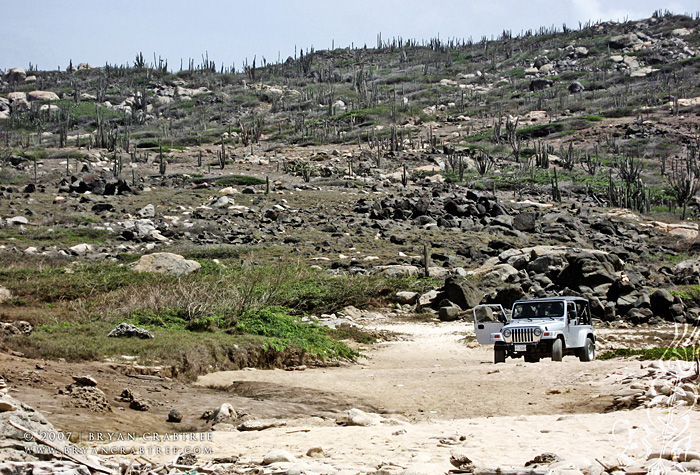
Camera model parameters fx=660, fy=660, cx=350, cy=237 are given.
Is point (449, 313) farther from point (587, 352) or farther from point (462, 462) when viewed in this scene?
point (462, 462)

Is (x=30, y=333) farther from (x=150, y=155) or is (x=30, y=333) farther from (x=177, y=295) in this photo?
(x=150, y=155)

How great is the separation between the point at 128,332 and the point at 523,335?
5.96 meters

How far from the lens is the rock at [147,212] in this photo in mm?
29620

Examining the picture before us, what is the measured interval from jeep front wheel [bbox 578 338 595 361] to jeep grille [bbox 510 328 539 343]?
130 cm

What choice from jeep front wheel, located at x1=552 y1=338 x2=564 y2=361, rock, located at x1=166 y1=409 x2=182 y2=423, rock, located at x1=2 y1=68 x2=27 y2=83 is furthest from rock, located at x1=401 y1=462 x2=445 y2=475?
rock, located at x1=2 y1=68 x2=27 y2=83

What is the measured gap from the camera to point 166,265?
18.4 metres

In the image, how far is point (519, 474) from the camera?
456 cm

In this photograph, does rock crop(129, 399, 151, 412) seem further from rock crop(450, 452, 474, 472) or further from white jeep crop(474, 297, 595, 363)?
white jeep crop(474, 297, 595, 363)

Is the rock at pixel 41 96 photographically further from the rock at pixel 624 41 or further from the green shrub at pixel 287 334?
the green shrub at pixel 287 334

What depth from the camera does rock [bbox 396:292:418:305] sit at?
1834 cm

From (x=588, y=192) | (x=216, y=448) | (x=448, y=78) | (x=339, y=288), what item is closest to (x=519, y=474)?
(x=216, y=448)

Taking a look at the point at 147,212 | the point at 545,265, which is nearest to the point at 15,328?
the point at 545,265

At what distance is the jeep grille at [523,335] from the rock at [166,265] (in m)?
10.6

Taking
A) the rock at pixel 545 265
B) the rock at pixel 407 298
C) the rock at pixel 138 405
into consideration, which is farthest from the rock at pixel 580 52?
the rock at pixel 138 405
